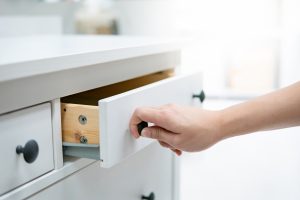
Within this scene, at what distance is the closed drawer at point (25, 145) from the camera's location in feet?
1.51

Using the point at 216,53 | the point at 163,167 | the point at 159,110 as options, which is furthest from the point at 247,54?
the point at 159,110

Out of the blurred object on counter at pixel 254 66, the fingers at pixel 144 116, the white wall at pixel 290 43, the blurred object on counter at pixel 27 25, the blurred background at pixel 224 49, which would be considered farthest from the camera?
the blurred object on counter at pixel 254 66

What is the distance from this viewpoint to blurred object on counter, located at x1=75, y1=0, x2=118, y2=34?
180cm

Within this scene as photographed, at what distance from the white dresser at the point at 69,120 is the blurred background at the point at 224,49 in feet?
2.29

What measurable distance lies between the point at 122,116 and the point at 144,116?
0.10ft

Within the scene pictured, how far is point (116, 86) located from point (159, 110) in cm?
28

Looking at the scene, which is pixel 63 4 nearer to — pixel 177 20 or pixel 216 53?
pixel 177 20

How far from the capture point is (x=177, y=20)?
177 cm

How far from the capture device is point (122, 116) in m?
0.54

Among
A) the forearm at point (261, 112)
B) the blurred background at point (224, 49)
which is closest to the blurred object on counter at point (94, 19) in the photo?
the blurred background at point (224, 49)

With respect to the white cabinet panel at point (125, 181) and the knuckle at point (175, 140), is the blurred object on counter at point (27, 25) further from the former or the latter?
the knuckle at point (175, 140)

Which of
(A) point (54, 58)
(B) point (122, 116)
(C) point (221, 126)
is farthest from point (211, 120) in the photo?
(A) point (54, 58)

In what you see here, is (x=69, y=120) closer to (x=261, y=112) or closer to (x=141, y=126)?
(x=141, y=126)

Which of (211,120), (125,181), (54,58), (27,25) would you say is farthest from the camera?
(27,25)
